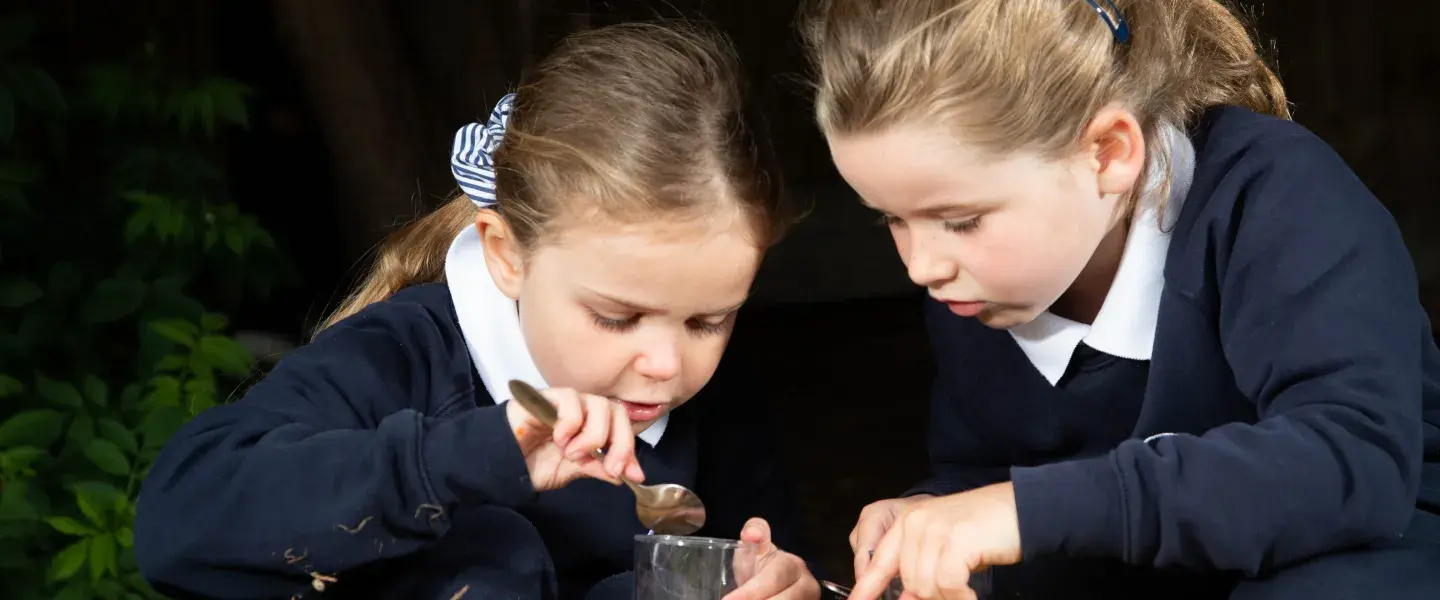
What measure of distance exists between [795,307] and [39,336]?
389cm

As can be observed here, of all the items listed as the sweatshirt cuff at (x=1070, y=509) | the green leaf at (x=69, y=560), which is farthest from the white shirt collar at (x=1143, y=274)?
the green leaf at (x=69, y=560)

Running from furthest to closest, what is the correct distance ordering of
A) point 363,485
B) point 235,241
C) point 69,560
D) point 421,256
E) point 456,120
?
point 456,120
point 235,241
point 69,560
point 421,256
point 363,485

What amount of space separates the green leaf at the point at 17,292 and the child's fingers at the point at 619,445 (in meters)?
1.46

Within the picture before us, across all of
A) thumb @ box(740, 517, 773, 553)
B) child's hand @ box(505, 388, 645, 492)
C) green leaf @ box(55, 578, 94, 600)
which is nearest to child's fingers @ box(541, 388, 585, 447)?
child's hand @ box(505, 388, 645, 492)

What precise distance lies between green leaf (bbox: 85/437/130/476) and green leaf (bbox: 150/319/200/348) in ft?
0.70

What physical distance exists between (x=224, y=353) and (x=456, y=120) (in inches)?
31.6

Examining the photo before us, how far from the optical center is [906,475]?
13.1ft

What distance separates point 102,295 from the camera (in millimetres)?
2773

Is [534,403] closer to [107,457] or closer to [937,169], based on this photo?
[937,169]

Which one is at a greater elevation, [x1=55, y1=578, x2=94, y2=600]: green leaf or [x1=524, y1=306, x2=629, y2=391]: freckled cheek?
[x1=524, y1=306, x2=629, y2=391]: freckled cheek

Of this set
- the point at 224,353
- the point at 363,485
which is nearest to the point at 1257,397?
the point at 363,485

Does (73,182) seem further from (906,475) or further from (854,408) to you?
(854,408)

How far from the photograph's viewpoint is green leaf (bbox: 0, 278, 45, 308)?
106 inches

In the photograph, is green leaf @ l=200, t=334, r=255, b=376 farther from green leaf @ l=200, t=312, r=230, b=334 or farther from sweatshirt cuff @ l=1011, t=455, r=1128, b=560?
sweatshirt cuff @ l=1011, t=455, r=1128, b=560
